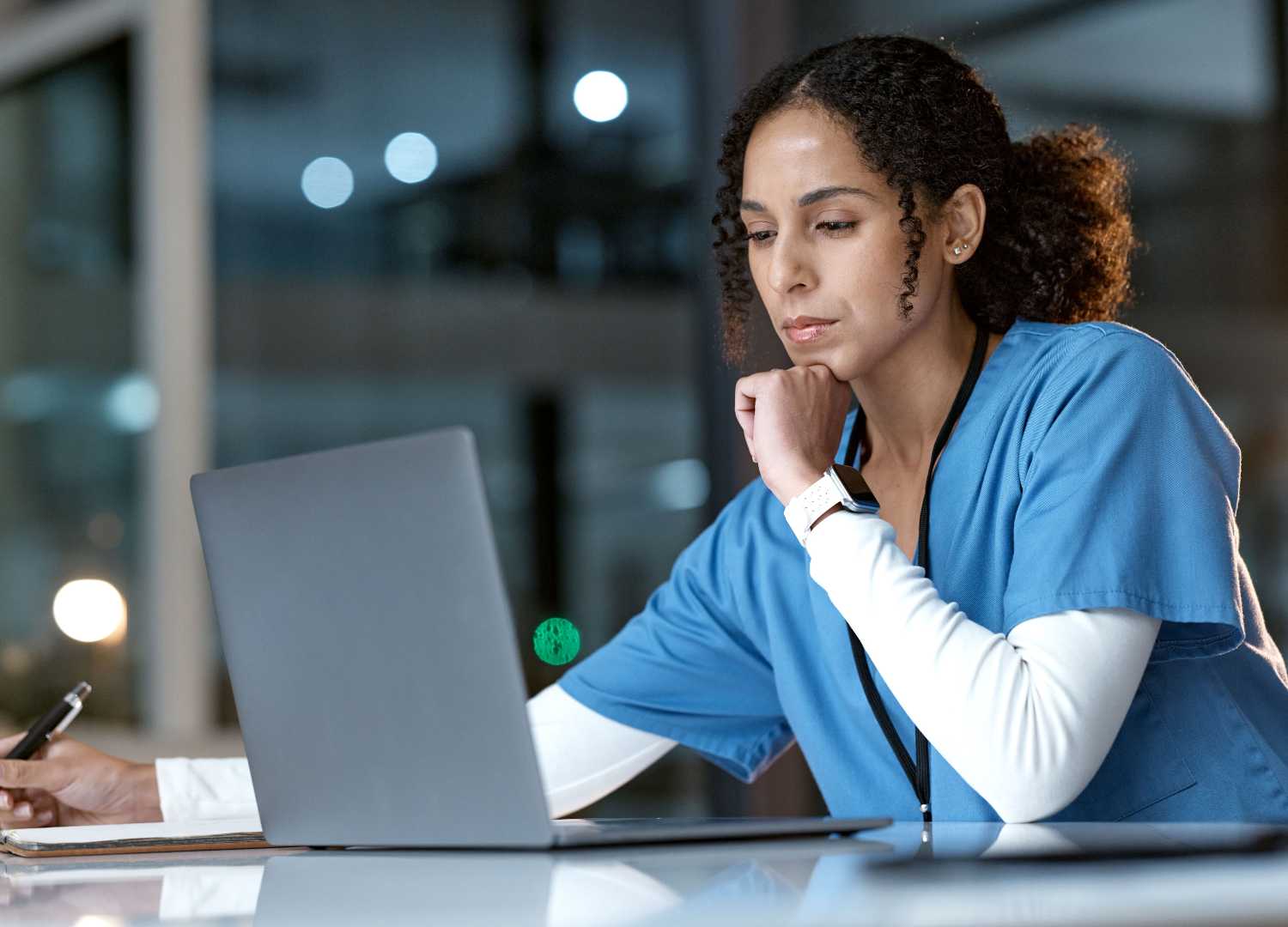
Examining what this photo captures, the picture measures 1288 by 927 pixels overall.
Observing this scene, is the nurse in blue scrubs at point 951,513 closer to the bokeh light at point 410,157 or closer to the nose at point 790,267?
the nose at point 790,267

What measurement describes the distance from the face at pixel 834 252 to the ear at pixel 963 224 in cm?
4

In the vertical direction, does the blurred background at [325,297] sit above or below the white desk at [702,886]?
above

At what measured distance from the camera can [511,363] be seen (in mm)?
3500

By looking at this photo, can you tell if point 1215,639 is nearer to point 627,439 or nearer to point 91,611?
point 91,611

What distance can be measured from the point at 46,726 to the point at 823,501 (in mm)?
647

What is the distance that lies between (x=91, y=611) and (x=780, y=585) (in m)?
1.20

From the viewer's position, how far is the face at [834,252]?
4.36ft

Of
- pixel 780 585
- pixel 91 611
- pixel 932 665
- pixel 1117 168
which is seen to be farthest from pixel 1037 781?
pixel 91 611

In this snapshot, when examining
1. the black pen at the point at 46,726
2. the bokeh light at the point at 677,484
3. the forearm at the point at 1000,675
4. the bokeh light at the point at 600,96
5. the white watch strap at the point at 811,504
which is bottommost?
the black pen at the point at 46,726

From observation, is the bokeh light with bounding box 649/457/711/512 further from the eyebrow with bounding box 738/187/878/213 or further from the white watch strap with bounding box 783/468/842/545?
the white watch strap with bounding box 783/468/842/545

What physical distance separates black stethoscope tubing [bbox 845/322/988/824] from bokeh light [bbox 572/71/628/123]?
196 centimetres

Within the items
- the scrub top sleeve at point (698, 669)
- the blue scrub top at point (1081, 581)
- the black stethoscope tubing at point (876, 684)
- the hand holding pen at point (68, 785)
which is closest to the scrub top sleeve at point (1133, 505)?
the blue scrub top at point (1081, 581)

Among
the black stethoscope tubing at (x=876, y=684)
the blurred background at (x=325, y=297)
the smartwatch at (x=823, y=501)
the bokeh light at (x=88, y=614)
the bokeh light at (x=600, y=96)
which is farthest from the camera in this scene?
the blurred background at (x=325, y=297)

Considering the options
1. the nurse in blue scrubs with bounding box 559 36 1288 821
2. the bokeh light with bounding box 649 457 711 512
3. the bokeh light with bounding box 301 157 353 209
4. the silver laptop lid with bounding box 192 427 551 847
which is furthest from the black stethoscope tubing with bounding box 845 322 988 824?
the bokeh light with bounding box 301 157 353 209
